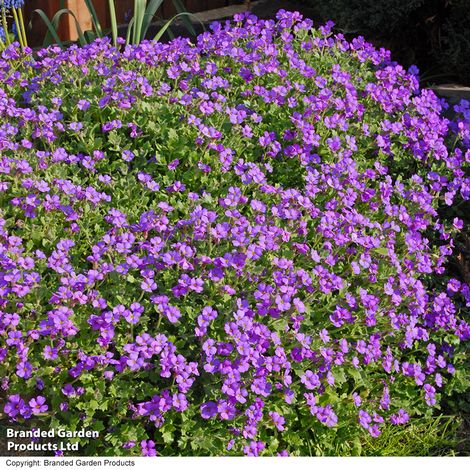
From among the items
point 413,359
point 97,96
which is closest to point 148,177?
point 97,96

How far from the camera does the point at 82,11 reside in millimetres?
6340

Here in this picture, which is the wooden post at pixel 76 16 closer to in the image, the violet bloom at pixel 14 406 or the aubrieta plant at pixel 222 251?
the aubrieta plant at pixel 222 251

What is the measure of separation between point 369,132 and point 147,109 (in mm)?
1034

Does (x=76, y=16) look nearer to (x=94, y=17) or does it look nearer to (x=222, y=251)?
(x=94, y=17)

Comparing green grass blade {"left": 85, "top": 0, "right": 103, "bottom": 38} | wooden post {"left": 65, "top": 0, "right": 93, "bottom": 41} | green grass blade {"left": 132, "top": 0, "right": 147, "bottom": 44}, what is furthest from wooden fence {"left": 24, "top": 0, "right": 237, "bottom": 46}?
green grass blade {"left": 132, "top": 0, "right": 147, "bottom": 44}

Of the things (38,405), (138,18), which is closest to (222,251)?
(38,405)

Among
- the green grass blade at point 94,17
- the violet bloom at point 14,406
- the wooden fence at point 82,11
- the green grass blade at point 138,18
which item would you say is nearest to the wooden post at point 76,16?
the wooden fence at point 82,11

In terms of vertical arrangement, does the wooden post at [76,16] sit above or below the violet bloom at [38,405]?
above

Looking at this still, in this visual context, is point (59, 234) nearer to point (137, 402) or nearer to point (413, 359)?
point (137, 402)

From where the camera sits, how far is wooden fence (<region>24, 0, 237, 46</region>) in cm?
629

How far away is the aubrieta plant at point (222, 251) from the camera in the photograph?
273 cm

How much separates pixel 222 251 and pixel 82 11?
3950 millimetres

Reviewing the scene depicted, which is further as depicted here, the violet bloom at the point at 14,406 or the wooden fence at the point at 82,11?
the wooden fence at the point at 82,11

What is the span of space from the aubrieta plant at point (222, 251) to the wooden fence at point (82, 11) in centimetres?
219
